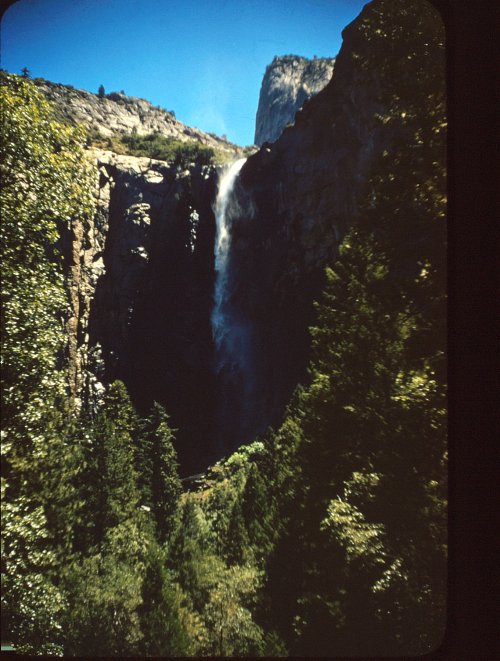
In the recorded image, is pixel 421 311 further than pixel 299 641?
No

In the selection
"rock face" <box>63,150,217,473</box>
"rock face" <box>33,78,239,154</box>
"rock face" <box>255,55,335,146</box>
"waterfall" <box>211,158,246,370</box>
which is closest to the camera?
"rock face" <box>63,150,217,473</box>

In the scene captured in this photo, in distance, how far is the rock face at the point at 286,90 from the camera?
6544cm

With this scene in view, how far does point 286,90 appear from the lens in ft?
274

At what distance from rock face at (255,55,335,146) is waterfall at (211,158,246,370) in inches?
1334

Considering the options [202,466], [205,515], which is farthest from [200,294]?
[205,515]

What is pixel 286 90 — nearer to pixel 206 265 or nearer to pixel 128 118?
pixel 128 118

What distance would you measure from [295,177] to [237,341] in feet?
64.5

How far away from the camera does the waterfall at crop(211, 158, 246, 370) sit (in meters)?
38.4

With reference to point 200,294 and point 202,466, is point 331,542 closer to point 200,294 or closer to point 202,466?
point 202,466

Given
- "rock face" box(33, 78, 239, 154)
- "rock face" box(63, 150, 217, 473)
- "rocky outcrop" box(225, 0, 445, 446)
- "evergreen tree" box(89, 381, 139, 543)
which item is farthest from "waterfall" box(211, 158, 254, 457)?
"rock face" box(33, 78, 239, 154)

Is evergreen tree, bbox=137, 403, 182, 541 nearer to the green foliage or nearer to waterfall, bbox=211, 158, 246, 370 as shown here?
the green foliage

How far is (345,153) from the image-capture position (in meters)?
24.3

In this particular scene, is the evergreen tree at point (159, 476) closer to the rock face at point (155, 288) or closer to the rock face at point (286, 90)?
the rock face at point (155, 288)

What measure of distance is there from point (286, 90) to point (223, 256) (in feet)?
244
